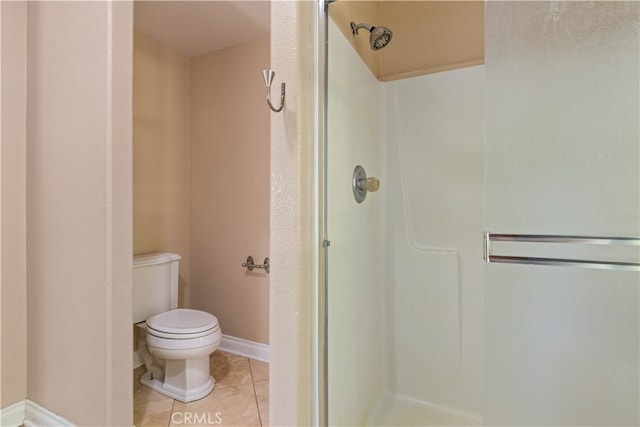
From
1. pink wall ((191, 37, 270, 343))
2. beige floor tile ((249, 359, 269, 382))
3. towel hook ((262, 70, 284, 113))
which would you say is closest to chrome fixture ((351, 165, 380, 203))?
towel hook ((262, 70, 284, 113))

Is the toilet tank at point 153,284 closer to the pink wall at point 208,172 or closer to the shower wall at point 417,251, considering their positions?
the pink wall at point 208,172

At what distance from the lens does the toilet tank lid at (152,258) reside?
202 cm

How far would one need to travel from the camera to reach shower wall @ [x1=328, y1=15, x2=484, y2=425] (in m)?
1.52

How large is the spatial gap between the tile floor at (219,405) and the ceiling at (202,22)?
7.46ft

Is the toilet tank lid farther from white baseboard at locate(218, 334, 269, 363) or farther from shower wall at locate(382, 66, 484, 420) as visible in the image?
shower wall at locate(382, 66, 484, 420)

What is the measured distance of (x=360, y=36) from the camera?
140 centimetres

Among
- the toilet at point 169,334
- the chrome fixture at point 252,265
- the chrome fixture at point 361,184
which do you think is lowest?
the toilet at point 169,334

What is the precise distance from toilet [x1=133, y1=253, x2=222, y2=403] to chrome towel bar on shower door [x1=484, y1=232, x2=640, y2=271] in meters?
1.50

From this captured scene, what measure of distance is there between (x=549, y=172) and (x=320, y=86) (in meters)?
0.86

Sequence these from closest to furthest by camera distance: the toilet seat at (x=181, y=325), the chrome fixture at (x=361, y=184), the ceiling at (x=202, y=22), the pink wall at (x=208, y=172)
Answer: the chrome fixture at (x=361, y=184) → the toilet seat at (x=181, y=325) → the ceiling at (x=202, y=22) → the pink wall at (x=208, y=172)

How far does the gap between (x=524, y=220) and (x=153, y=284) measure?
2070mm

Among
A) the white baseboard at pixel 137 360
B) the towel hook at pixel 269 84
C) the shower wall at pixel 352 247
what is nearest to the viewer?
the towel hook at pixel 269 84

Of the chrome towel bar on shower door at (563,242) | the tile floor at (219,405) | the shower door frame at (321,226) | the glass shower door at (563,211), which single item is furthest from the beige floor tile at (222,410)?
the chrome towel bar on shower door at (563,242)

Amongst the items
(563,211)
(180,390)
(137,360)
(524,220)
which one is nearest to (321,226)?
(524,220)
